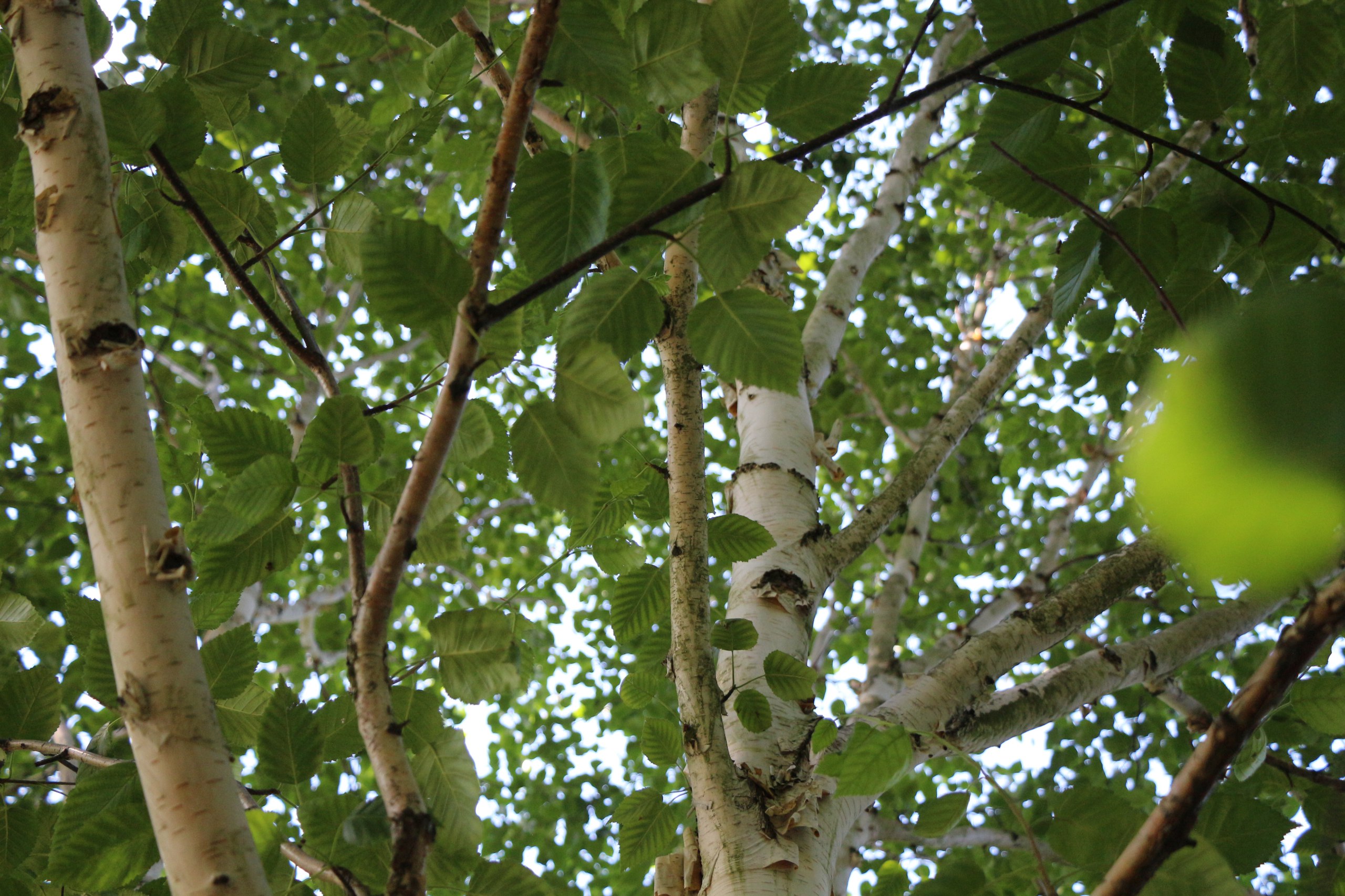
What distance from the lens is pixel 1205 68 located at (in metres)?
1.12

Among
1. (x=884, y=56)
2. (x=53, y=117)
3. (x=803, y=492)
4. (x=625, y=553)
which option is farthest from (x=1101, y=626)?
(x=53, y=117)

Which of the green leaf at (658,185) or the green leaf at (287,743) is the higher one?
the green leaf at (658,185)

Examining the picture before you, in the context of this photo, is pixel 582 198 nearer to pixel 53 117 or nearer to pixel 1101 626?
pixel 53 117

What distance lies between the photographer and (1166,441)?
0.27 meters

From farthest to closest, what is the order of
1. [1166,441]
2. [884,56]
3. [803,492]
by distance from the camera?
[884,56] → [803,492] → [1166,441]

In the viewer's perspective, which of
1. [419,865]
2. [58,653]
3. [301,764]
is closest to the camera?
[419,865]

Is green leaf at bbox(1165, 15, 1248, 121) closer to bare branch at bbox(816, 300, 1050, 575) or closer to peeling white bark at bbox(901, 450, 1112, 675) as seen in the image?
bare branch at bbox(816, 300, 1050, 575)

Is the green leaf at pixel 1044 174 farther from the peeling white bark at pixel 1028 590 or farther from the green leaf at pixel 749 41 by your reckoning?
the peeling white bark at pixel 1028 590

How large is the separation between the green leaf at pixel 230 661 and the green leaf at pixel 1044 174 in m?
1.18

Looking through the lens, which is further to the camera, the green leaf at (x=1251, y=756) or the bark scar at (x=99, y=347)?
the green leaf at (x=1251, y=756)

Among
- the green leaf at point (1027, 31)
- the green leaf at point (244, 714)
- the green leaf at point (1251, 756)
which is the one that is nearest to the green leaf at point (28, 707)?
the green leaf at point (244, 714)

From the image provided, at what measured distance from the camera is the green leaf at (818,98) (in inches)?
35.5

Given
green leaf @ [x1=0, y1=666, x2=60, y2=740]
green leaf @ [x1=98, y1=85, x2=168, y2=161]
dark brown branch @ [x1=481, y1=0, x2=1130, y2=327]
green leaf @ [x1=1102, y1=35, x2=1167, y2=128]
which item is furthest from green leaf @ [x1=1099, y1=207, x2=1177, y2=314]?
green leaf @ [x1=0, y1=666, x2=60, y2=740]

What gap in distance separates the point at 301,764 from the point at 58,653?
0.86m
